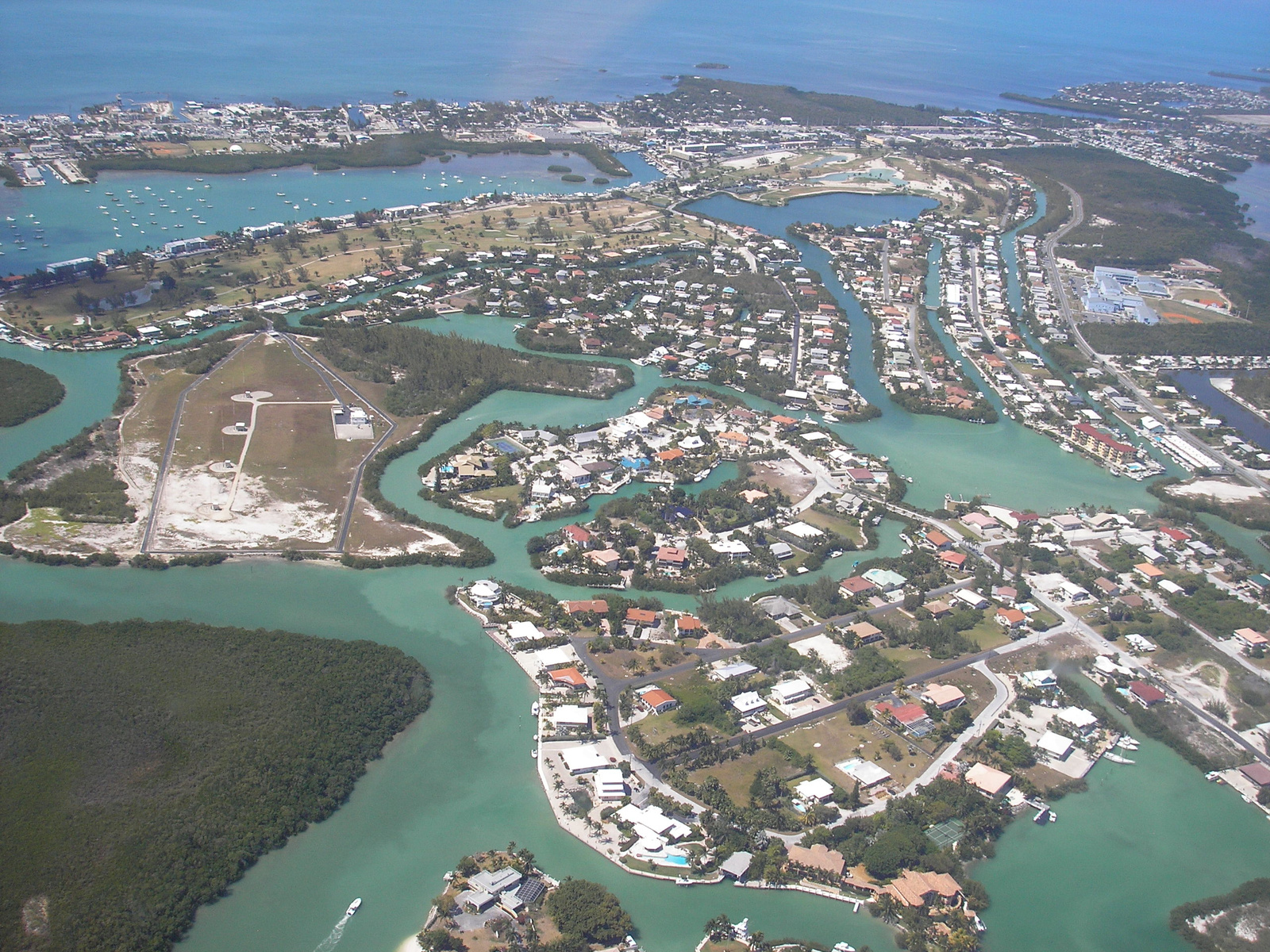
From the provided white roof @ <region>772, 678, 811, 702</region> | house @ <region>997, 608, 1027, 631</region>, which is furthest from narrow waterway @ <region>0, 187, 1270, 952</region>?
white roof @ <region>772, 678, 811, 702</region>

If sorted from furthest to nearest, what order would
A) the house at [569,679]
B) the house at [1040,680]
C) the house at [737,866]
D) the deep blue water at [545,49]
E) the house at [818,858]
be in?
the deep blue water at [545,49] < the house at [1040,680] < the house at [569,679] < the house at [818,858] < the house at [737,866]

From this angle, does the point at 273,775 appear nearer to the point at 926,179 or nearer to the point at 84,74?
the point at 926,179

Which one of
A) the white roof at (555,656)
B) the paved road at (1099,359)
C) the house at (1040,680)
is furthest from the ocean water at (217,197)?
the house at (1040,680)

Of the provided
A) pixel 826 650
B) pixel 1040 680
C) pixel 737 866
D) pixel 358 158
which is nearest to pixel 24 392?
pixel 826 650

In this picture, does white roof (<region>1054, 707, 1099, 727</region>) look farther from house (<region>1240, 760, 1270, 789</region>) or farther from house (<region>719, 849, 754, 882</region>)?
house (<region>719, 849, 754, 882</region>)

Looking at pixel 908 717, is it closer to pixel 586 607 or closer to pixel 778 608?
pixel 778 608

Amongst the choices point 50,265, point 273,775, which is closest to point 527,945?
point 273,775

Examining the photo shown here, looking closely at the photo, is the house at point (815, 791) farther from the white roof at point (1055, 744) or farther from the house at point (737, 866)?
the white roof at point (1055, 744)
